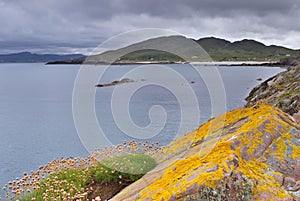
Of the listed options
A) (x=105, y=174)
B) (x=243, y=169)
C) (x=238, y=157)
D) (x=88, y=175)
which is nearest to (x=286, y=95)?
(x=105, y=174)

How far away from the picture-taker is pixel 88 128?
126 ft

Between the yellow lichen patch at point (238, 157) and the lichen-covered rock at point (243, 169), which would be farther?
the yellow lichen patch at point (238, 157)

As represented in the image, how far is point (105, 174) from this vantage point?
396 inches

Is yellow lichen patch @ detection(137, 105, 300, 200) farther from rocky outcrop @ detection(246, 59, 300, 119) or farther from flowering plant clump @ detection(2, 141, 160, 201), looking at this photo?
rocky outcrop @ detection(246, 59, 300, 119)

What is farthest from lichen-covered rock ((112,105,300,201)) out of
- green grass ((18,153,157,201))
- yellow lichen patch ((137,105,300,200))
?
green grass ((18,153,157,201))

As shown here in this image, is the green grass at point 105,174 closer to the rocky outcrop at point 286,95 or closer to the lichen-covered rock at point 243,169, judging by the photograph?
the lichen-covered rock at point 243,169

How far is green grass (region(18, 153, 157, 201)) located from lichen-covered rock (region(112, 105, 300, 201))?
8.05ft

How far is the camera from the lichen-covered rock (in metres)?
5.01

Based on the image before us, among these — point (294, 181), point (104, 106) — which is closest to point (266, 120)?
point (294, 181)

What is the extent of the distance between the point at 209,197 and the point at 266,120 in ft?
10.8

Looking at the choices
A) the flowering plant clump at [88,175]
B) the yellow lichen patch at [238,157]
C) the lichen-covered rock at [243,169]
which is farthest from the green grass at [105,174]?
the lichen-covered rock at [243,169]

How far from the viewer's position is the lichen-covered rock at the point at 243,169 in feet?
16.4

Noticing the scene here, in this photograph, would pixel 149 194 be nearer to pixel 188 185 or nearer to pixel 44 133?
pixel 188 185

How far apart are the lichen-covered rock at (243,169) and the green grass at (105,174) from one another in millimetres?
2454
